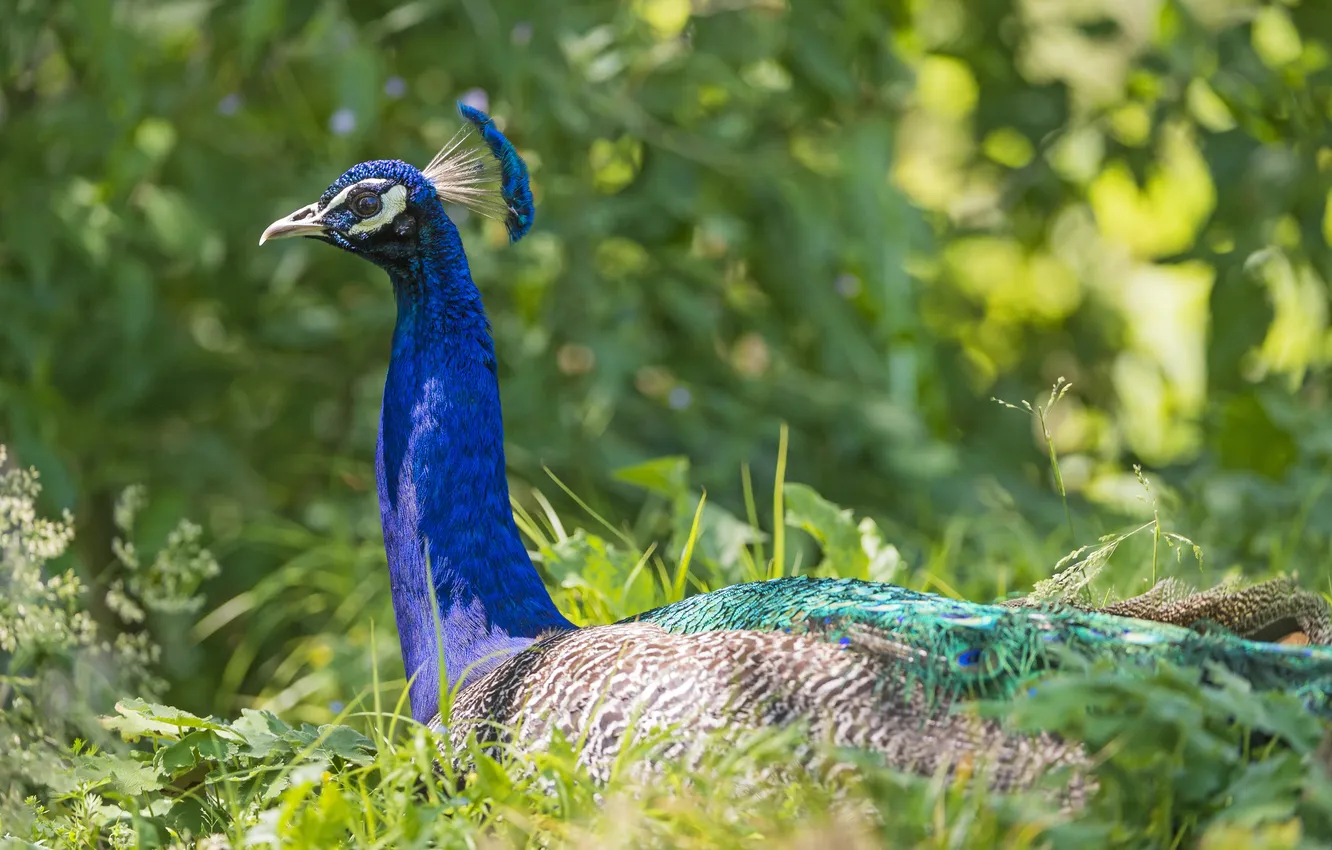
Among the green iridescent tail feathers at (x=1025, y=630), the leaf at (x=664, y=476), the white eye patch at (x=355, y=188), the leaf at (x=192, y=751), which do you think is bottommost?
the leaf at (x=664, y=476)

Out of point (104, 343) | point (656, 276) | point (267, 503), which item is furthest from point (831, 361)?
point (104, 343)

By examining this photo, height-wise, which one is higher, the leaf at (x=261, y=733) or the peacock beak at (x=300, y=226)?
the peacock beak at (x=300, y=226)

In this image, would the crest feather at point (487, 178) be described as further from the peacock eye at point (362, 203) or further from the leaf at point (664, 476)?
the leaf at point (664, 476)

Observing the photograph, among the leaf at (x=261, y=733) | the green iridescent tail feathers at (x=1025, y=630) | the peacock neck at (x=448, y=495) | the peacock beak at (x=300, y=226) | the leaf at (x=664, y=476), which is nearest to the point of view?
the green iridescent tail feathers at (x=1025, y=630)

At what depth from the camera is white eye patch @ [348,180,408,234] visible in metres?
2.31

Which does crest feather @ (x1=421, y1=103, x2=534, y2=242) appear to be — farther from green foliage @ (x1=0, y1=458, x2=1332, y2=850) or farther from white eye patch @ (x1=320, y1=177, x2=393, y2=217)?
green foliage @ (x1=0, y1=458, x2=1332, y2=850)

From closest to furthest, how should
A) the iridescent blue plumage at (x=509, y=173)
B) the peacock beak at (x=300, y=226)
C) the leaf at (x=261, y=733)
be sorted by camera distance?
the leaf at (x=261, y=733), the peacock beak at (x=300, y=226), the iridescent blue plumage at (x=509, y=173)

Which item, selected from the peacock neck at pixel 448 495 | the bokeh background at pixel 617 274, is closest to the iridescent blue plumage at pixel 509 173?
the peacock neck at pixel 448 495

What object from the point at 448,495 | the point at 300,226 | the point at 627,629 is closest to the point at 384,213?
the point at 300,226

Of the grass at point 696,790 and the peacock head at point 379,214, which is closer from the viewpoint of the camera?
the grass at point 696,790

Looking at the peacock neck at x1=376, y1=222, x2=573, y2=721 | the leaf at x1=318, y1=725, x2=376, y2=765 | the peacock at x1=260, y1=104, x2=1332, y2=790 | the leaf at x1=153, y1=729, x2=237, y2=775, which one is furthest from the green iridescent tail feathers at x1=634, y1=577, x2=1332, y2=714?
the leaf at x1=153, y1=729, x2=237, y2=775

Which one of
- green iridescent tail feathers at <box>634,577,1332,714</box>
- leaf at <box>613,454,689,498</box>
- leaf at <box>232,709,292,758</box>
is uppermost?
leaf at <box>232,709,292,758</box>

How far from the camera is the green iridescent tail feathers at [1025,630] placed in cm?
173

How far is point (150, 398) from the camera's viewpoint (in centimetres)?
355
